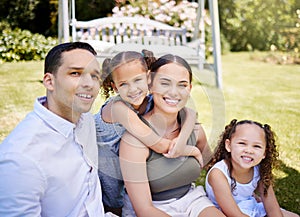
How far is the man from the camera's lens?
135 centimetres

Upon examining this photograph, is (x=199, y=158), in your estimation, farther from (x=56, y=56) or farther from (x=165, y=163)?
(x=56, y=56)

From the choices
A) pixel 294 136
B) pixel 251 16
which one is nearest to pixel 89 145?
pixel 294 136

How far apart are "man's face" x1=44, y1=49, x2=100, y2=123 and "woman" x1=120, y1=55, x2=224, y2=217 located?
0.22 metres

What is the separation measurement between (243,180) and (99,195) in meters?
0.73

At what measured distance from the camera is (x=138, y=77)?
1.49 m

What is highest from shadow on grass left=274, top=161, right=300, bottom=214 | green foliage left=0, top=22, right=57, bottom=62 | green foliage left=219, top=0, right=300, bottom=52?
green foliage left=219, top=0, right=300, bottom=52

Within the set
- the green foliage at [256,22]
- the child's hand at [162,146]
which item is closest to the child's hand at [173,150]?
the child's hand at [162,146]

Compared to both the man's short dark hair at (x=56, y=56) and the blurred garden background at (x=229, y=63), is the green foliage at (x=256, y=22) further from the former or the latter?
the man's short dark hair at (x=56, y=56)

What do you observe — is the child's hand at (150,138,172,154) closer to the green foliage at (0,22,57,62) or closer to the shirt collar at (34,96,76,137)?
the shirt collar at (34,96,76,137)

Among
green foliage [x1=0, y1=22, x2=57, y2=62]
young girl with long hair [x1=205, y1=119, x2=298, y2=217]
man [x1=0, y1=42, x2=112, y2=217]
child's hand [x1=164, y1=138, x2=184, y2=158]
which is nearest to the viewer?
man [x1=0, y1=42, x2=112, y2=217]

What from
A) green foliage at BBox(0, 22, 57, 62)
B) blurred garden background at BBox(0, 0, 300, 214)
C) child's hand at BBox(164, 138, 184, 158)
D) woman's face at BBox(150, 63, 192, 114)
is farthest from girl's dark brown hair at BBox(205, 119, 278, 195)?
green foliage at BBox(0, 22, 57, 62)

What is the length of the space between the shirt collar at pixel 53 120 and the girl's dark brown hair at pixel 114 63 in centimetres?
18

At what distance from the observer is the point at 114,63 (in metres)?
1.51

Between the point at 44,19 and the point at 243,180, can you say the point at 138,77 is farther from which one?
the point at 44,19
